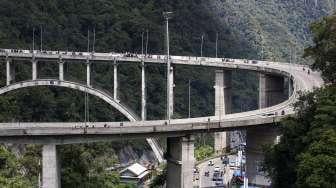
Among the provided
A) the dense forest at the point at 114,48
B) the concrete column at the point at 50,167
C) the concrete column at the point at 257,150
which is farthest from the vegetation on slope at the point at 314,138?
the dense forest at the point at 114,48

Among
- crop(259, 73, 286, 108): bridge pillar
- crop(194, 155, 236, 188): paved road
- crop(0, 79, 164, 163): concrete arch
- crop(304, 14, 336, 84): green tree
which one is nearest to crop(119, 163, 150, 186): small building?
crop(0, 79, 164, 163): concrete arch

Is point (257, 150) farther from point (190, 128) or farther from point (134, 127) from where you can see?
point (134, 127)

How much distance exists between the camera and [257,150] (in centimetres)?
5281

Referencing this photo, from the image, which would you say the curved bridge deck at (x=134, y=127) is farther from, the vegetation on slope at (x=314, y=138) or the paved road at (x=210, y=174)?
the paved road at (x=210, y=174)

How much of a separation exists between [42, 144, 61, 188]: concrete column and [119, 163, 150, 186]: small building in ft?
101

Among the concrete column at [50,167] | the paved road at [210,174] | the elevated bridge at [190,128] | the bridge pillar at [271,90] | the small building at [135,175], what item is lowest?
the small building at [135,175]

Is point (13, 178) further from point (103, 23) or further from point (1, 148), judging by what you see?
point (103, 23)

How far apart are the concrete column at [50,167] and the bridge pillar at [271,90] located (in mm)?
32410

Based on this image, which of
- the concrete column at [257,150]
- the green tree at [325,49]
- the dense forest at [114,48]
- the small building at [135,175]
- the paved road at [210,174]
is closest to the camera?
the green tree at [325,49]

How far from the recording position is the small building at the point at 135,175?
73.8 metres

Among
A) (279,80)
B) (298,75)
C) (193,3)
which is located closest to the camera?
(298,75)

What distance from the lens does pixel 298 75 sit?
68.1 m

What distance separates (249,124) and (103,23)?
6527cm

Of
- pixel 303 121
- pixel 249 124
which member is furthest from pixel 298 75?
pixel 303 121
